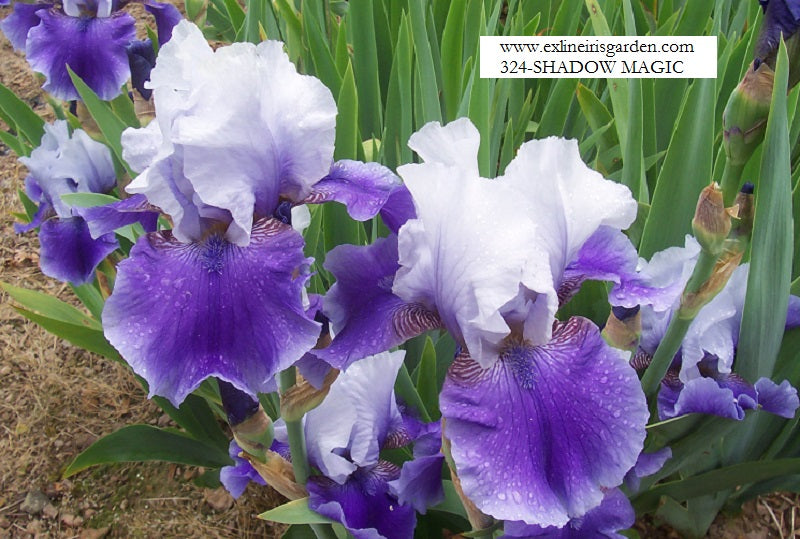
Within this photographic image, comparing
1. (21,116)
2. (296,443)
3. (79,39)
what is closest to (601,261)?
(296,443)

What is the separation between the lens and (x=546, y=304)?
2.46 feet

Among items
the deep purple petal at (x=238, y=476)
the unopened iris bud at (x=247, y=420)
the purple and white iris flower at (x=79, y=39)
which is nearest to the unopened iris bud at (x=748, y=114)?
the unopened iris bud at (x=247, y=420)

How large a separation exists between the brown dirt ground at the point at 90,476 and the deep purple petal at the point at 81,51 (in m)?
0.56

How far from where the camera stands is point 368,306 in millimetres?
850

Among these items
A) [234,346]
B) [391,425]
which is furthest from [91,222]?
[391,425]

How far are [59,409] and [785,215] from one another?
1793 mm

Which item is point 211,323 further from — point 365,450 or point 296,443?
point 365,450

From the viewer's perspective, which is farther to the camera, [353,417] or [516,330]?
[353,417]

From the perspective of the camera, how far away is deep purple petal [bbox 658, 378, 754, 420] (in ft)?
3.32

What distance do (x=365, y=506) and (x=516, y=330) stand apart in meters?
0.43

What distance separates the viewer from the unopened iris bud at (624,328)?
3.24 ft

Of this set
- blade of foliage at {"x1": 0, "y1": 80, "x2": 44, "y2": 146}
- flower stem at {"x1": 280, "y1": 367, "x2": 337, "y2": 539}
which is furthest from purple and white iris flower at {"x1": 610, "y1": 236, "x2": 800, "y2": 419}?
blade of foliage at {"x1": 0, "y1": 80, "x2": 44, "y2": 146}

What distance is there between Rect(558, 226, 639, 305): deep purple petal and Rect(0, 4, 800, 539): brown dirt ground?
2.94 ft

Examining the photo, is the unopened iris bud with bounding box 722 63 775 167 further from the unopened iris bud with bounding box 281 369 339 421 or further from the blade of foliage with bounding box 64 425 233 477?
the blade of foliage with bounding box 64 425 233 477
